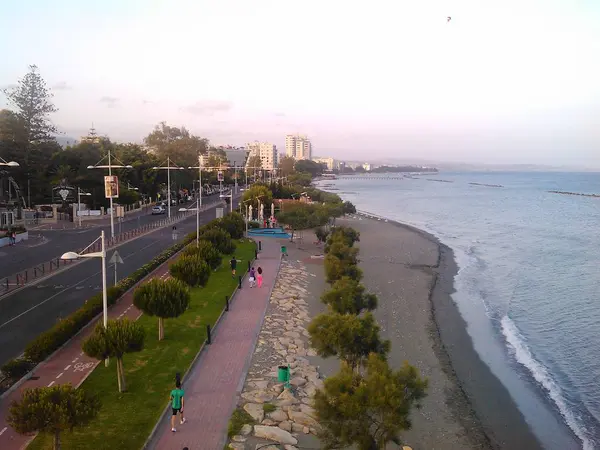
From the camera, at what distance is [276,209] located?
196 feet

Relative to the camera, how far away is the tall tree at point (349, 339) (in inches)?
504

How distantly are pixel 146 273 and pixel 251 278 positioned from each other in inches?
195

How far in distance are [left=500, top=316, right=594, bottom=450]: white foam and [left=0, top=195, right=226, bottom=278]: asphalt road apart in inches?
890

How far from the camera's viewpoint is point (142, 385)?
13.2 metres

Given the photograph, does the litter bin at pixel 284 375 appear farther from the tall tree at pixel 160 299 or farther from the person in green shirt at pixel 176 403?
the tall tree at pixel 160 299

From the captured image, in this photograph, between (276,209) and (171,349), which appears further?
(276,209)

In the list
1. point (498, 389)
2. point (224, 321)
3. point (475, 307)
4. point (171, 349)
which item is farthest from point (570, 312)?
point (171, 349)

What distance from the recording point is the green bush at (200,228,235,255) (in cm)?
2955

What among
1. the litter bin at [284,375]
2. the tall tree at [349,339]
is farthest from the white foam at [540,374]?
the litter bin at [284,375]

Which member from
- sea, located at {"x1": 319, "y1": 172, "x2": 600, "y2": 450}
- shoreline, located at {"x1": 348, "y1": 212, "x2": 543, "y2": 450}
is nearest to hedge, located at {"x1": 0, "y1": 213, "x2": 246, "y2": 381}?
shoreline, located at {"x1": 348, "y1": 212, "x2": 543, "y2": 450}

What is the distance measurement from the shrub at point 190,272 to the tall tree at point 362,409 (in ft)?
39.2

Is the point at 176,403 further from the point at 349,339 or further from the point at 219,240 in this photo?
the point at 219,240

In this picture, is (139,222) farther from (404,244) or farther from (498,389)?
(498,389)

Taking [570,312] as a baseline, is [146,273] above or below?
above
